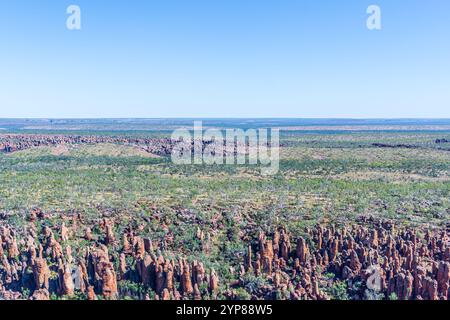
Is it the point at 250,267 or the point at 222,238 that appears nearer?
the point at 250,267

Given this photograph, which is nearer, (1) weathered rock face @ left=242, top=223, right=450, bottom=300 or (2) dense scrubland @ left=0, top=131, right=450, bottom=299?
(1) weathered rock face @ left=242, top=223, right=450, bottom=300

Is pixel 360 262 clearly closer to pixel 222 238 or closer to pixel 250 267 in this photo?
pixel 250 267

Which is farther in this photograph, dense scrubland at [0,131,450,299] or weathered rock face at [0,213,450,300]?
dense scrubland at [0,131,450,299]

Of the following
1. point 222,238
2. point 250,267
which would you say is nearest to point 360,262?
point 250,267

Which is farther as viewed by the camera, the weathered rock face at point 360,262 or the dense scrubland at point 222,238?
the dense scrubland at point 222,238

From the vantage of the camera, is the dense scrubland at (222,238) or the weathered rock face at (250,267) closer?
the weathered rock face at (250,267)

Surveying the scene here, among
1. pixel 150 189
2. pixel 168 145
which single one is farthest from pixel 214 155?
pixel 150 189

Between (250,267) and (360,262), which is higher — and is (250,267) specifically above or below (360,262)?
below
